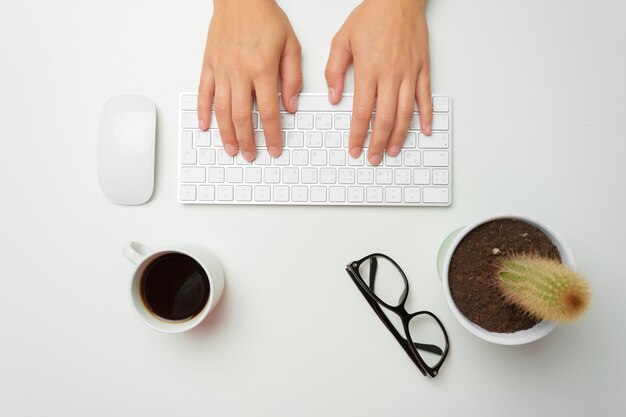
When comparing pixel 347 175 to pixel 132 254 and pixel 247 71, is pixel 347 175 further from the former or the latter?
pixel 132 254

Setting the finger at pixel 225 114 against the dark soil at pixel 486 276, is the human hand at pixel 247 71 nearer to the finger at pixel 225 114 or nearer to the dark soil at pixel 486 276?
the finger at pixel 225 114

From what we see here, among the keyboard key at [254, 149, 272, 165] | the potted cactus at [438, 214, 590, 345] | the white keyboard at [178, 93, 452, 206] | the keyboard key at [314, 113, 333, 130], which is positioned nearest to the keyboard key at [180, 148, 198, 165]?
the white keyboard at [178, 93, 452, 206]

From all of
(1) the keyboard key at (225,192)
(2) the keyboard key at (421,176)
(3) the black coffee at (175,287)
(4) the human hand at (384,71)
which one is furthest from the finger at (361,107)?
(3) the black coffee at (175,287)

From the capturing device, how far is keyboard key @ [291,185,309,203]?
62cm

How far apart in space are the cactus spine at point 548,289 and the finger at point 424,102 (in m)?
0.25

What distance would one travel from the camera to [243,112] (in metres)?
0.59

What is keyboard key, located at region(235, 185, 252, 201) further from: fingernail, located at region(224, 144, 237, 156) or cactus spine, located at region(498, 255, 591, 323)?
cactus spine, located at region(498, 255, 591, 323)

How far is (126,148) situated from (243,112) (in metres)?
0.20

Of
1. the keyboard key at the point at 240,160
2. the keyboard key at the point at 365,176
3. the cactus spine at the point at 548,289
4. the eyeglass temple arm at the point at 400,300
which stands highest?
the keyboard key at the point at 240,160

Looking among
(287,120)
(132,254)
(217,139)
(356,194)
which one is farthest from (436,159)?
(132,254)

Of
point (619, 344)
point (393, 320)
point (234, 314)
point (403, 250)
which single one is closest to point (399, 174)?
point (403, 250)

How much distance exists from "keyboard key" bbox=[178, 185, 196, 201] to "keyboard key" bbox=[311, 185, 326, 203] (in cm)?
19

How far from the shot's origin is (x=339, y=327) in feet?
2.08

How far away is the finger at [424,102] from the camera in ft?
2.02
